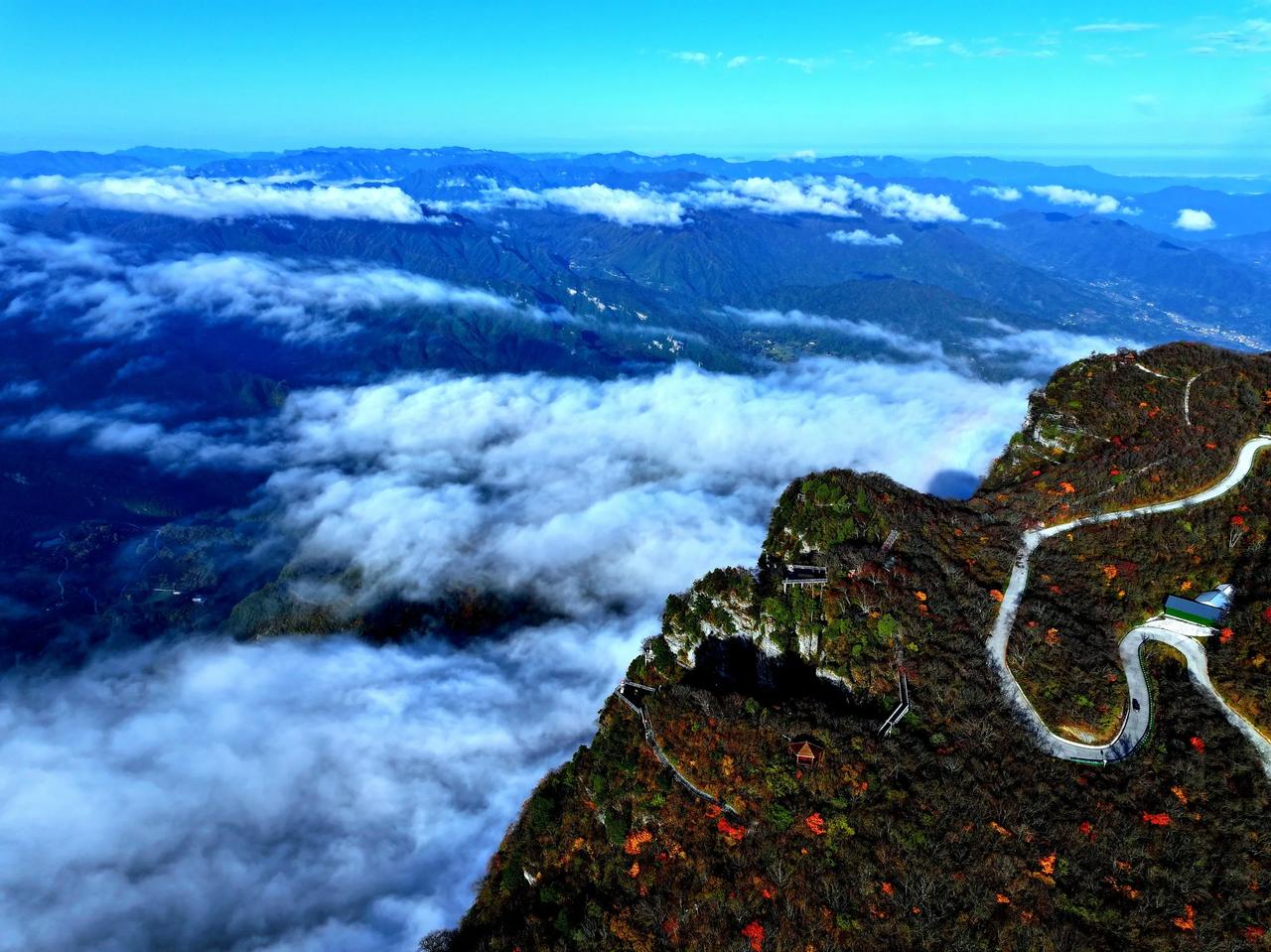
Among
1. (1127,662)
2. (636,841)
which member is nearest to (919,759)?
(636,841)

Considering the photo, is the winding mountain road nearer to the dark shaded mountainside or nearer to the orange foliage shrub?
the dark shaded mountainside

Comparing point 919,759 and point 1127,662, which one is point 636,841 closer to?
point 919,759

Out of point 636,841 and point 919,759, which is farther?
point 636,841

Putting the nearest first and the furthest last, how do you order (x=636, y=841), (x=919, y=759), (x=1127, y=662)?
(x=919, y=759) → (x=636, y=841) → (x=1127, y=662)

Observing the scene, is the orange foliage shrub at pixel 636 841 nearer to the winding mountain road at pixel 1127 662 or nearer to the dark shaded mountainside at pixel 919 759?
the dark shaded mountainside at pixel 919 759

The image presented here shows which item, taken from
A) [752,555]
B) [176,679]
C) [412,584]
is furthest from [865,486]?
[176,679]

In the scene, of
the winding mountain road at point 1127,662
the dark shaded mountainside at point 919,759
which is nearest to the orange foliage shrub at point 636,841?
the dark shaded mountainside at point 919,759

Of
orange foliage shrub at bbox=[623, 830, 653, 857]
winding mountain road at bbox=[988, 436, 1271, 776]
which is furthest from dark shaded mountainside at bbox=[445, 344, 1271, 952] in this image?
winding mountain road at bbox=[988, 436, 1271, 776]
